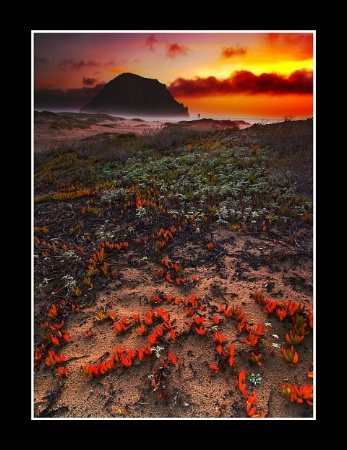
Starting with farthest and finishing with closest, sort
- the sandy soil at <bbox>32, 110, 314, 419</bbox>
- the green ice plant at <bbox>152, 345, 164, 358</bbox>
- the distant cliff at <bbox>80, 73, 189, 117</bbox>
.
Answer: the distant cliff at <bbox>80, 73, 189, 117</bbox> → the green ice plant at <bbox>152, 345, 164, 358</bbox> → the sandy soil at <bbox>32, 110, 314, 419</bbox>

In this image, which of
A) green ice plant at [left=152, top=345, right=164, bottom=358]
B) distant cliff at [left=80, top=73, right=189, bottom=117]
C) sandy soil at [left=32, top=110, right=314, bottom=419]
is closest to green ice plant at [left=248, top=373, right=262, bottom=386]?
sandy soil at [left=32, top=110, right=314, bottom=419]

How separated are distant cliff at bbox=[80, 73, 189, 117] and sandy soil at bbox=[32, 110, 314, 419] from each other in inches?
9.7

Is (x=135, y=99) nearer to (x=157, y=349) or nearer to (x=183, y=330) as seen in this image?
(x=183, y=330)

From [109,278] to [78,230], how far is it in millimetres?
1379

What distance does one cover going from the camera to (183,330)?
10.8ft

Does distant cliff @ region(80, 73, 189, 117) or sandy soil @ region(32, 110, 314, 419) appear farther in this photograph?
distant cliff @ region(80, 73, 189, 117)

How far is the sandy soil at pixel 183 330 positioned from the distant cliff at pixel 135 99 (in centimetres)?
25

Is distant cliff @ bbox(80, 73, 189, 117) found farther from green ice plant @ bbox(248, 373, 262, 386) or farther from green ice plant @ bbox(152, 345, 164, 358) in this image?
green ice plant @ bbox(248, 373, 262, 386)

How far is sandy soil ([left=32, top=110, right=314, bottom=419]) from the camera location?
9.14 feet

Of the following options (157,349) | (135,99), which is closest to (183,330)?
(157,349)

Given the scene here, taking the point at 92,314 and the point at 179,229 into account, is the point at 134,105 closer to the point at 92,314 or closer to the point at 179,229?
the point at 179,229

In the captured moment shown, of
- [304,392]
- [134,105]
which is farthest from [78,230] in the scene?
[304,392]

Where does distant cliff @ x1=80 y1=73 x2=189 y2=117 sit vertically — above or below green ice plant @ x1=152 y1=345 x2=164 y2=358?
above

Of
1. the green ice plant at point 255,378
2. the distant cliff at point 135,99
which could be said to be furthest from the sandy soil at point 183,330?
the distant cliff at point 135,99
